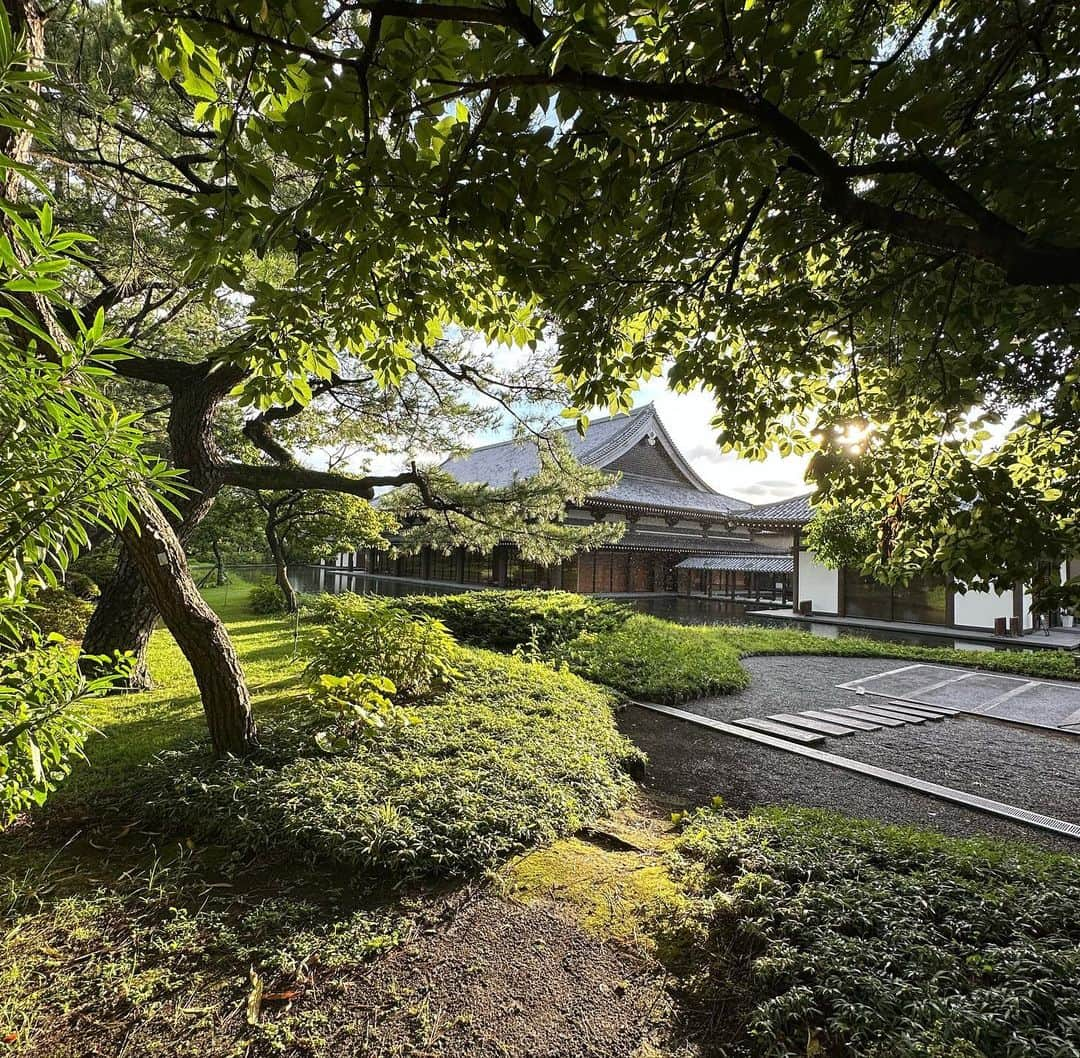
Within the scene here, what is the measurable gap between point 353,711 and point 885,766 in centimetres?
442

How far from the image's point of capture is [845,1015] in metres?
1.64

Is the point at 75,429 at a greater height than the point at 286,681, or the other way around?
the point at 75,429

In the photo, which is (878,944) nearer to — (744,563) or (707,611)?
(707,611)

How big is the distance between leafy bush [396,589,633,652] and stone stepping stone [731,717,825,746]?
3.24 metres

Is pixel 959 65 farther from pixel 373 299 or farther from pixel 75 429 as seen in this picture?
pixel 75 429

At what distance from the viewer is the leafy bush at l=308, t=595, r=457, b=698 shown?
15.8 ft

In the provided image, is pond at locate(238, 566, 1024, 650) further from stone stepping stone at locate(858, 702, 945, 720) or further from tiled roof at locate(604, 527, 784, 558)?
stone stepping stone at locate(858, 702, 945, 720)

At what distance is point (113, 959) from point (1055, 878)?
388cm

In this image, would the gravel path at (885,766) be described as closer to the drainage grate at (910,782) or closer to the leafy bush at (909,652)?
the drainage grate at (910,782)

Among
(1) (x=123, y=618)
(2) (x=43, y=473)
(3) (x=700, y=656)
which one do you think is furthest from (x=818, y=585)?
(2) (x=43, y=473)

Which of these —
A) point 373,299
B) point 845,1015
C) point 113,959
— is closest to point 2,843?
point 113,959

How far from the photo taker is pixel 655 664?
752 cm

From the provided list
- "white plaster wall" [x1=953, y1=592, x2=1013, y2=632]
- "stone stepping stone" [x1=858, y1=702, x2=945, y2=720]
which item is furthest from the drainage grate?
"white plaster wall" [x1=953, y1=592, x2=1013, y2=632]

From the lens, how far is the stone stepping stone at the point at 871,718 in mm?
5902
